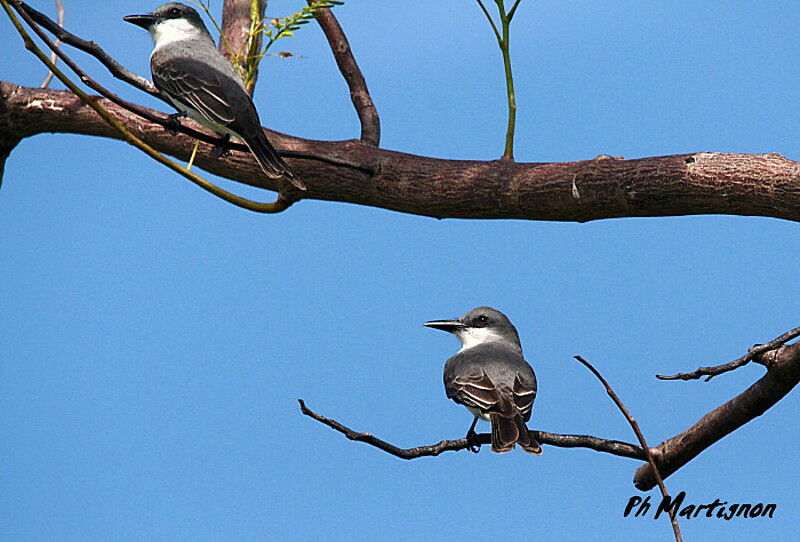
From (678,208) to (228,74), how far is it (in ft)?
5.68

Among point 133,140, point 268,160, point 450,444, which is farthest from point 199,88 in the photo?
point 450,444

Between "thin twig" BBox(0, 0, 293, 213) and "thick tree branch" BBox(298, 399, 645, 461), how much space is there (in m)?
0.52

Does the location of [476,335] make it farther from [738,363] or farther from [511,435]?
[738,363]

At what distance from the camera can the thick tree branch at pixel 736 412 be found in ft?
8.55

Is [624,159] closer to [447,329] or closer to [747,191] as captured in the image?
[747,191]

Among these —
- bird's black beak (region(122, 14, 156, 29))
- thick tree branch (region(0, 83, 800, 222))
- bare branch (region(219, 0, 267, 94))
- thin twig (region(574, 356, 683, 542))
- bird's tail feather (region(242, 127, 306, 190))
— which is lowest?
thin twig (region(574, 356, 683, 542))

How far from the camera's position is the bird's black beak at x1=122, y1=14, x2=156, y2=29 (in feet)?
12.8

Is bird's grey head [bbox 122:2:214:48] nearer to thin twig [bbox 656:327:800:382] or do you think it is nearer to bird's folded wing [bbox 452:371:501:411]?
bird's folded wing [bbox 452:371:501:411]

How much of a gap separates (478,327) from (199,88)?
184 centimetres

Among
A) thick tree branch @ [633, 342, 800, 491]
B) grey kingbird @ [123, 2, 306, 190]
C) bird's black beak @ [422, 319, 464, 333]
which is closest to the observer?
thick tree branch @ [633, 342, 800, 491]

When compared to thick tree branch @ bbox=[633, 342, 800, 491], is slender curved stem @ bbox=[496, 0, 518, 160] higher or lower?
Answer: higher

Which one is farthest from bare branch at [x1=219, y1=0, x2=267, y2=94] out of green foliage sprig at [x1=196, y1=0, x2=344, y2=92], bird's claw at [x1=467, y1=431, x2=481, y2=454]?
bird's claw at [x1=467, y1=431, x2=481, y2=454]

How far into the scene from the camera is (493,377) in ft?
12.1

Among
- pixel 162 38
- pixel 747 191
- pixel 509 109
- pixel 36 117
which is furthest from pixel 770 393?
pixel 36 117
